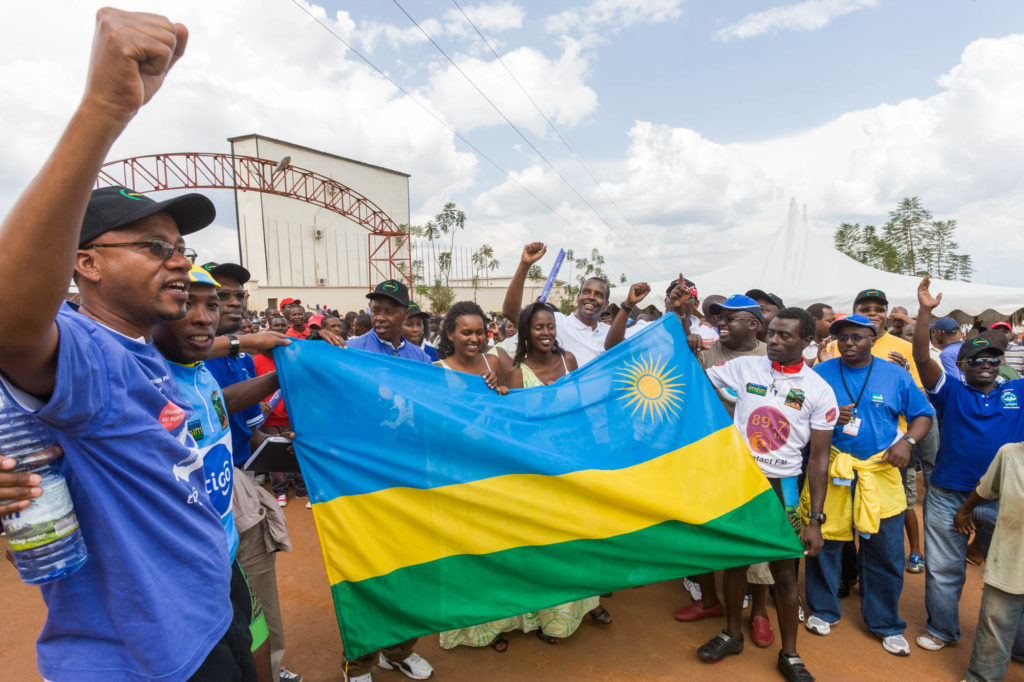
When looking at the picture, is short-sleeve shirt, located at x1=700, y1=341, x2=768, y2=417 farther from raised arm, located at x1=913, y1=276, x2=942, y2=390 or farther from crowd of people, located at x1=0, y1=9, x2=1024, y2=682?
raised arm, located at x1=913, y1=276, x2=942, y2=390

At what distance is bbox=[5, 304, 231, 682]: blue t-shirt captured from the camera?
4.02 feet

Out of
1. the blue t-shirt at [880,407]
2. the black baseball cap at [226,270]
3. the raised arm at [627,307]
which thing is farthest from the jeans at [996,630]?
the black baseball cap at [226,270]

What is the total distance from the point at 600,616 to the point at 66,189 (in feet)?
13.9

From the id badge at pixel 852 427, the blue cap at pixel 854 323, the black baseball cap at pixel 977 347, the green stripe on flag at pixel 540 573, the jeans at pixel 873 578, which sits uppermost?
the blue cap at pixel 854 323

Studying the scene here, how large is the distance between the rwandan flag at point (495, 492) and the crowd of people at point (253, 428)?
288 millimetres

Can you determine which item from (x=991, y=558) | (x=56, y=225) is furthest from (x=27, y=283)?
(x=991, y=558)

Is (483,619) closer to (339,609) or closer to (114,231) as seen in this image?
(339,609)

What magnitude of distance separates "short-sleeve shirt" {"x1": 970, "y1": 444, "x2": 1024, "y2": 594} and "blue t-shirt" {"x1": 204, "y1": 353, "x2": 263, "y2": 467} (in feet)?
14.8

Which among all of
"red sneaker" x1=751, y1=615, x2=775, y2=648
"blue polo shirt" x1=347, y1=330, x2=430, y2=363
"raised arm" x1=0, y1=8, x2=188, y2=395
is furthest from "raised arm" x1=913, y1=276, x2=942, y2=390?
"raised arm" x1=0, y1=8, x2=188, y2=395

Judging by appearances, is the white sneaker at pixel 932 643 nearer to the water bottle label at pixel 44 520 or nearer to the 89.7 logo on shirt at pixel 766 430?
the 89.7 logo on shirt at pixel 766 430

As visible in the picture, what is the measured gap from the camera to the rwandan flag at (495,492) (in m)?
2.96

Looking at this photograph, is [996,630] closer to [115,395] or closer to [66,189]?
[115,395]

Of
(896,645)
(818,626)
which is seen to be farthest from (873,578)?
(818,626)

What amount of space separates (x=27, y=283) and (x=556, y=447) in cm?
274
